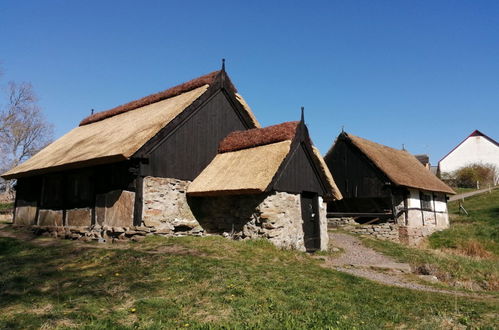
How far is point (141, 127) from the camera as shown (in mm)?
15109

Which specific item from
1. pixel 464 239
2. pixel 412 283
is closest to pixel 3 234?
pixel 412 283

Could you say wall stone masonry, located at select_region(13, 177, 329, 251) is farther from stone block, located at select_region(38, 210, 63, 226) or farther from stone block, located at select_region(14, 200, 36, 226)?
stone block, located at select_region(14, 200, 36, 226)

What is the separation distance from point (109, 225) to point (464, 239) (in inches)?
801

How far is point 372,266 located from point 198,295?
25.2ft

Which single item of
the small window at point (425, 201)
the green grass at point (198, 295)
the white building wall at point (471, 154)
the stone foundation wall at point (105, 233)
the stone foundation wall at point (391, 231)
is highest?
the white building wall at point (471, 154)

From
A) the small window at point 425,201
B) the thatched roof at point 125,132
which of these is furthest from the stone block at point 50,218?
the small window at point 425,201

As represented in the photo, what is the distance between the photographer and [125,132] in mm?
15469

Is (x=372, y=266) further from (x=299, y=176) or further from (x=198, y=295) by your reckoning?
(x=198, y=295)

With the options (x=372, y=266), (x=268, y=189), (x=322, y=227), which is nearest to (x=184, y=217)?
(x=268, y=189)

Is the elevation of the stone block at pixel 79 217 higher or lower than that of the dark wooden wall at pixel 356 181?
lower

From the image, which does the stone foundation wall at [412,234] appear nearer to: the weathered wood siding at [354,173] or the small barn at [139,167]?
the weathered wood siding at [354,173]

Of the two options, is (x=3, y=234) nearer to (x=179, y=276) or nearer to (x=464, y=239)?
(x=179, y=276)

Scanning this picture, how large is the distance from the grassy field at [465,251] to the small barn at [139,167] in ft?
30.3

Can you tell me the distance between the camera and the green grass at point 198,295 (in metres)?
6.38
